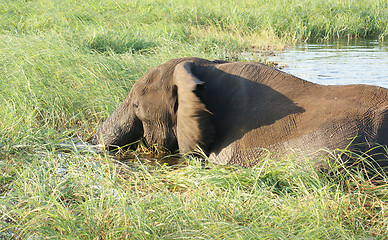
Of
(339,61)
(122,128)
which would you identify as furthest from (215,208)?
(339,61)

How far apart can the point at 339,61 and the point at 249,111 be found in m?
6.21

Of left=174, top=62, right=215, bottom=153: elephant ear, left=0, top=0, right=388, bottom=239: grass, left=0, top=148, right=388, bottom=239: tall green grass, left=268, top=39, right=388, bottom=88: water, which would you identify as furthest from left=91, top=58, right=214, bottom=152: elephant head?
left=268, top=39, right=388, bottom=88: water

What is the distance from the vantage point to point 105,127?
16.1 feet

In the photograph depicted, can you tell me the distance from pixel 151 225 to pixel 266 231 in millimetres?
591

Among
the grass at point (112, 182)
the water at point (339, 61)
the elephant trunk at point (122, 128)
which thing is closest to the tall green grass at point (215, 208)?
the grass at point (112, 182)

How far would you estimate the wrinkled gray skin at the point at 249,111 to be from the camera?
3623mm

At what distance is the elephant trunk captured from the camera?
15.4ft

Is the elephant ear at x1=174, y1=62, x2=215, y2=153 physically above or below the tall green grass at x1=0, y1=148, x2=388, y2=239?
above

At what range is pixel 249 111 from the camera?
4.00m

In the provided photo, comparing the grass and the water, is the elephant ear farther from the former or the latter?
the water

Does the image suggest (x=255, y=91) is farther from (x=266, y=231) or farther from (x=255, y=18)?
(x=255, y=18)

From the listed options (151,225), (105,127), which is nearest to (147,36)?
(105,127)

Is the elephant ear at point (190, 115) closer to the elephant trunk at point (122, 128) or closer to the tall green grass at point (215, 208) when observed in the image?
the tall green grass at point (215, 208)

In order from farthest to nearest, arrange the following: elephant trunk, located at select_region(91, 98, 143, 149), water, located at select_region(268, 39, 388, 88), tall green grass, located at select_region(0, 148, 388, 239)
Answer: water, located at select_region(268, 39, 388, 88)
elephant trunk, located at select_region(91, 98, 143, 149)
tall green grass, located at select_region(0, 148, 388, 239)
